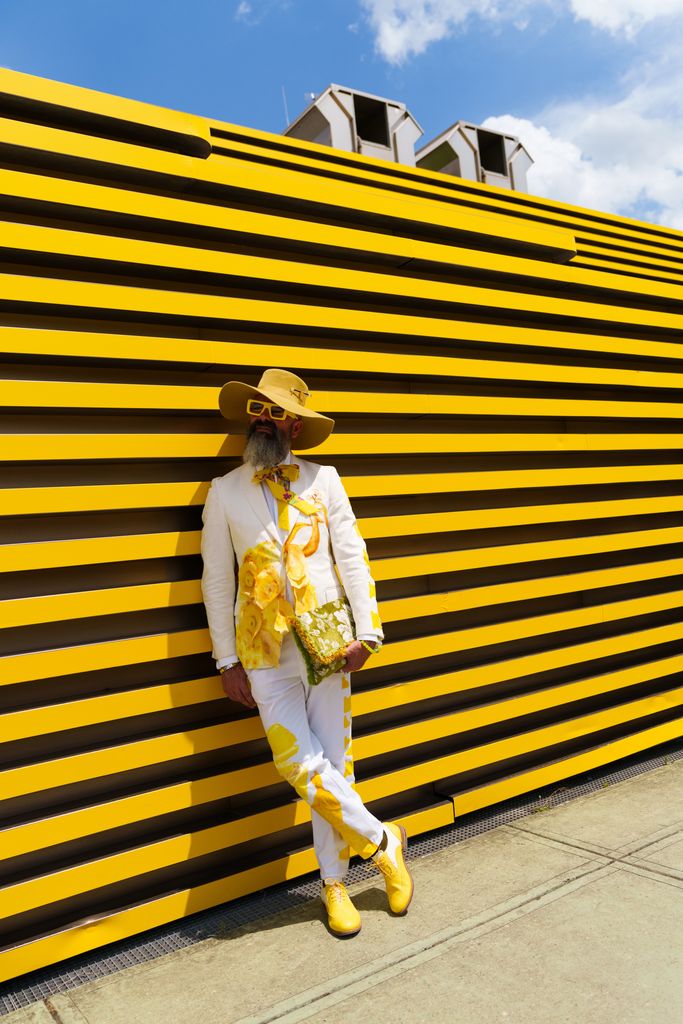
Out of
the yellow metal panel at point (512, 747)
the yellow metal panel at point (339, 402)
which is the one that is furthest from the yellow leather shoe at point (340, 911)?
the yellow metal panel at point (339, 402)

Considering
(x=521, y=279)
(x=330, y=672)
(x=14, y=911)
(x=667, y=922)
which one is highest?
(x=521, y=279)

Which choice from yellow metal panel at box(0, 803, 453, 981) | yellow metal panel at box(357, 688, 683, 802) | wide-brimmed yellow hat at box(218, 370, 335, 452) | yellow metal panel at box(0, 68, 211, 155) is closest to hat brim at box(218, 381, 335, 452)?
wide-brimmed yellow hat at box(218, 370, 335, 452)

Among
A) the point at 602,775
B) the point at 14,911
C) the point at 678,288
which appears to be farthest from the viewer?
the point at 678,288

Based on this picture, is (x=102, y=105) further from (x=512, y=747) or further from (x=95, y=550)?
(x=512, y=747)

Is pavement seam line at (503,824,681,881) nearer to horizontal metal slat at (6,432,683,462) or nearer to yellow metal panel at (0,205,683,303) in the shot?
horizontal metal slat at (6,432,683,462)

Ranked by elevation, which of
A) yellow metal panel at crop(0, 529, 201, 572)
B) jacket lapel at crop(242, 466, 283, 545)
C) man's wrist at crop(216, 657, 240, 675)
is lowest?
man's wrist at crop(216, 657, 240, 675)

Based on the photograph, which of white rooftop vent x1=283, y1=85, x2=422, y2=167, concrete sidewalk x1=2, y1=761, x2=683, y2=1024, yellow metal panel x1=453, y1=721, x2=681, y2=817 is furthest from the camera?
white rooftop vent x1=283, y1=85, x2=422, y2=167

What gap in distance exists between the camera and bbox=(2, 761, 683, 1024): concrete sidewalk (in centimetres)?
252

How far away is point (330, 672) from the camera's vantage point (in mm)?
3158

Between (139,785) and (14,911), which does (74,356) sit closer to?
(139,785)

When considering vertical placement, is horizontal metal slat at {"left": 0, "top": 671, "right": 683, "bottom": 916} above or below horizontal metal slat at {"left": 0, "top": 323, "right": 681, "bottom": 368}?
below

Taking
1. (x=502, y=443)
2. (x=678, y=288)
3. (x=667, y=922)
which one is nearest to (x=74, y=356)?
(x=502, y=443)

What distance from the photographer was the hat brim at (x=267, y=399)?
3188 mm

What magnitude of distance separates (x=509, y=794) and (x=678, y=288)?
3.48 meters
